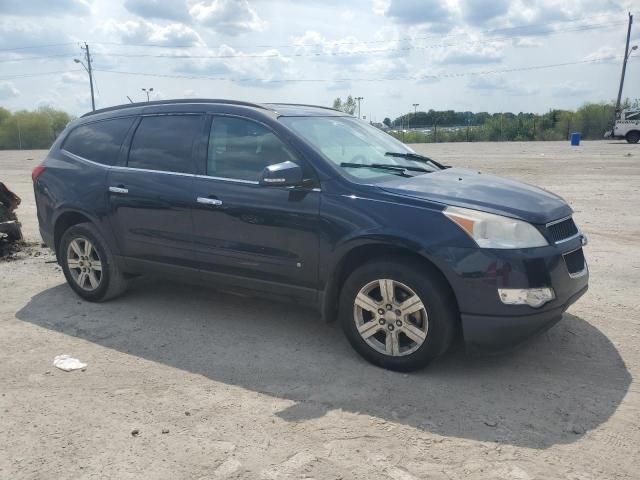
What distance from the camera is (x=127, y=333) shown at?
4914 mm

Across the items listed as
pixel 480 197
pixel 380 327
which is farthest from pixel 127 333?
pixel 480 197

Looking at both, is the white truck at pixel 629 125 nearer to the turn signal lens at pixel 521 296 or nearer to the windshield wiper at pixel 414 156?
the windshield wiper at pixel 414 156

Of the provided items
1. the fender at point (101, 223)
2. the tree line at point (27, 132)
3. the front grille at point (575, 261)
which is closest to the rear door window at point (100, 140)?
the fender at point (101, 223)

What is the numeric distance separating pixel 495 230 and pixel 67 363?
127 inches

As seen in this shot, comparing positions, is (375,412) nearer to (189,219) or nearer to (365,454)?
(365,454)

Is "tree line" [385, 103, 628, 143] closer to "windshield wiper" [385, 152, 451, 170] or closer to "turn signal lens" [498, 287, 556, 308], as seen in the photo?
"windshield wiper" [385, 152, 451, 170]

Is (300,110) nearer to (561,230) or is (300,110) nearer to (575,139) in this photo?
(561,230)

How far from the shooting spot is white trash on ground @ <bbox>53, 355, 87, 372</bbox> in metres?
4.25

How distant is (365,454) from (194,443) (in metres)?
0.95

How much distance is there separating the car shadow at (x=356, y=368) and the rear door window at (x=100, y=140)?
4.75 ft

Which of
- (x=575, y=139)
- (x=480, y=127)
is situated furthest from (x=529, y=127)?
(x=575, y=139)

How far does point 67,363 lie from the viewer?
432 cm

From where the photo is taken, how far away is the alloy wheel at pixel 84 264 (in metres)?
5.56

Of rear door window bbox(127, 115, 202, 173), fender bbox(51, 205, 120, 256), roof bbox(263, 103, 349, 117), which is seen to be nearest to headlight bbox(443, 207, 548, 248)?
roof bbox(263, 103, 349, 117)
